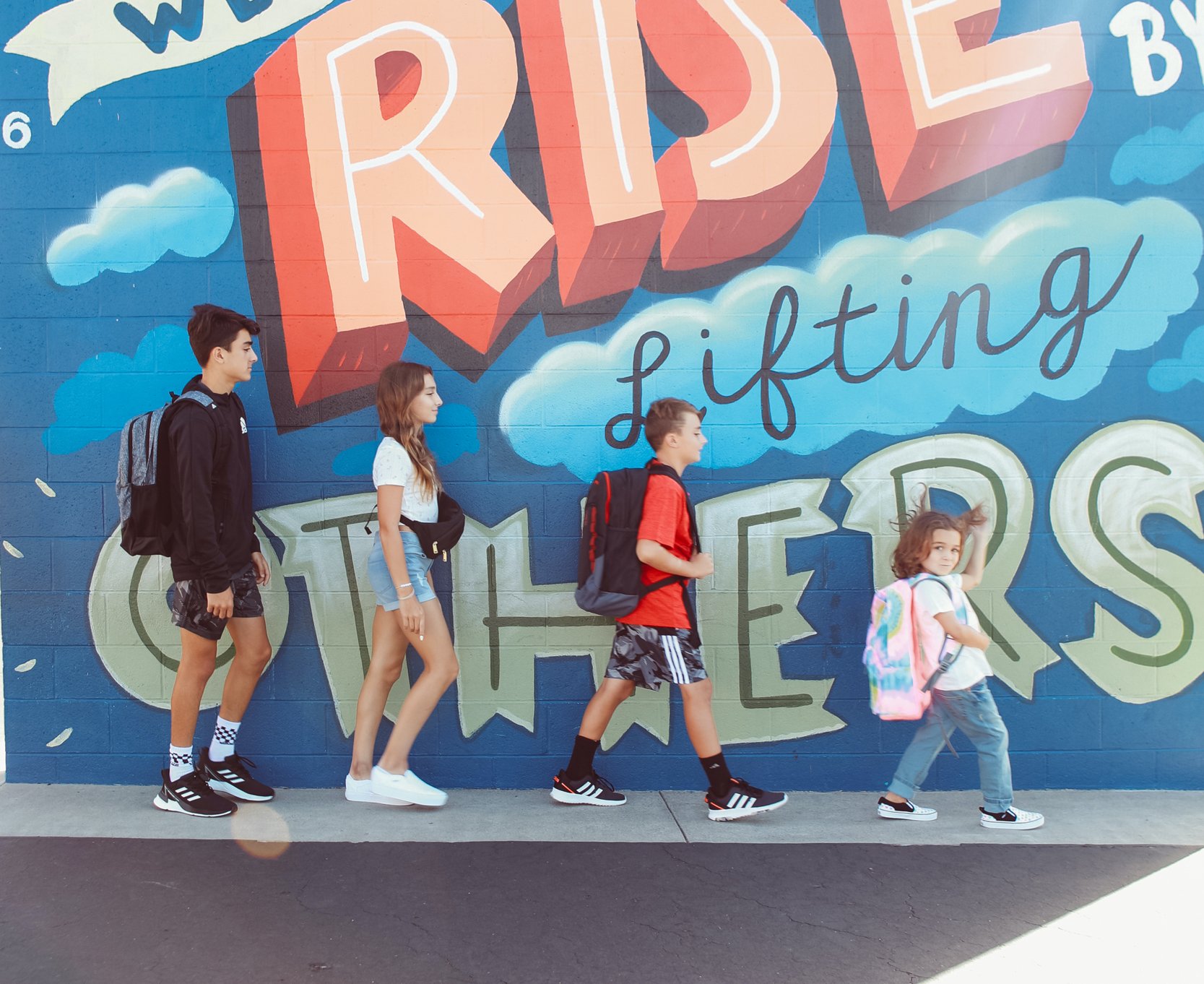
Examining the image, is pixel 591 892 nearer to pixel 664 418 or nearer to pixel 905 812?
pixel 905 812

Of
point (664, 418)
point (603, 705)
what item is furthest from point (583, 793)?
point (664, 418)

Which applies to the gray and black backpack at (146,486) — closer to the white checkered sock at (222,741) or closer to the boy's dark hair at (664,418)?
the white checkered sock at (222,741)

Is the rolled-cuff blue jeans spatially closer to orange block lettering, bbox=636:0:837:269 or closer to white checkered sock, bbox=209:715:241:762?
orange block lettering, bbox=636:0:837:269

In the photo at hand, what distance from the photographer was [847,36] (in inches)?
179

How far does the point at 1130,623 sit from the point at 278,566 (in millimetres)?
4185

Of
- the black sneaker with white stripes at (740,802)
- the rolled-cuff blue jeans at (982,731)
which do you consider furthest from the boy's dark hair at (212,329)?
the rolled-cuff blue jeans at (982,731)

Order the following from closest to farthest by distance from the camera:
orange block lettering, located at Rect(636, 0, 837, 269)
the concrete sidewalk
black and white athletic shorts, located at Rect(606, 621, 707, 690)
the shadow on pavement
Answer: the shadow on pavement
the concrete sidewalk
black and white athletic shorts, located at Rect(606, 621, 707, 690)
orange block lettering, located at Rect(636, 0, 837, 269)

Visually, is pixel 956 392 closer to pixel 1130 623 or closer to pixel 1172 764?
pixel 1130 623

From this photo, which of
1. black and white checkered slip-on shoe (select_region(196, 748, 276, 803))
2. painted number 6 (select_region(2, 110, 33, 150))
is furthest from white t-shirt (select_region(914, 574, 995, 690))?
painted number 6 (select_region(2, 110, 33, 150))

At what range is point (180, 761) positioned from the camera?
4.27 metres

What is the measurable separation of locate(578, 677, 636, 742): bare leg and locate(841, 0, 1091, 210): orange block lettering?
2652 mm

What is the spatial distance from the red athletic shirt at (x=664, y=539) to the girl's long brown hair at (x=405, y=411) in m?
1.00

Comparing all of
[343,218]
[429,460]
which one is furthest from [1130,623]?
[343,218]

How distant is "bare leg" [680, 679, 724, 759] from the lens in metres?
4.18
